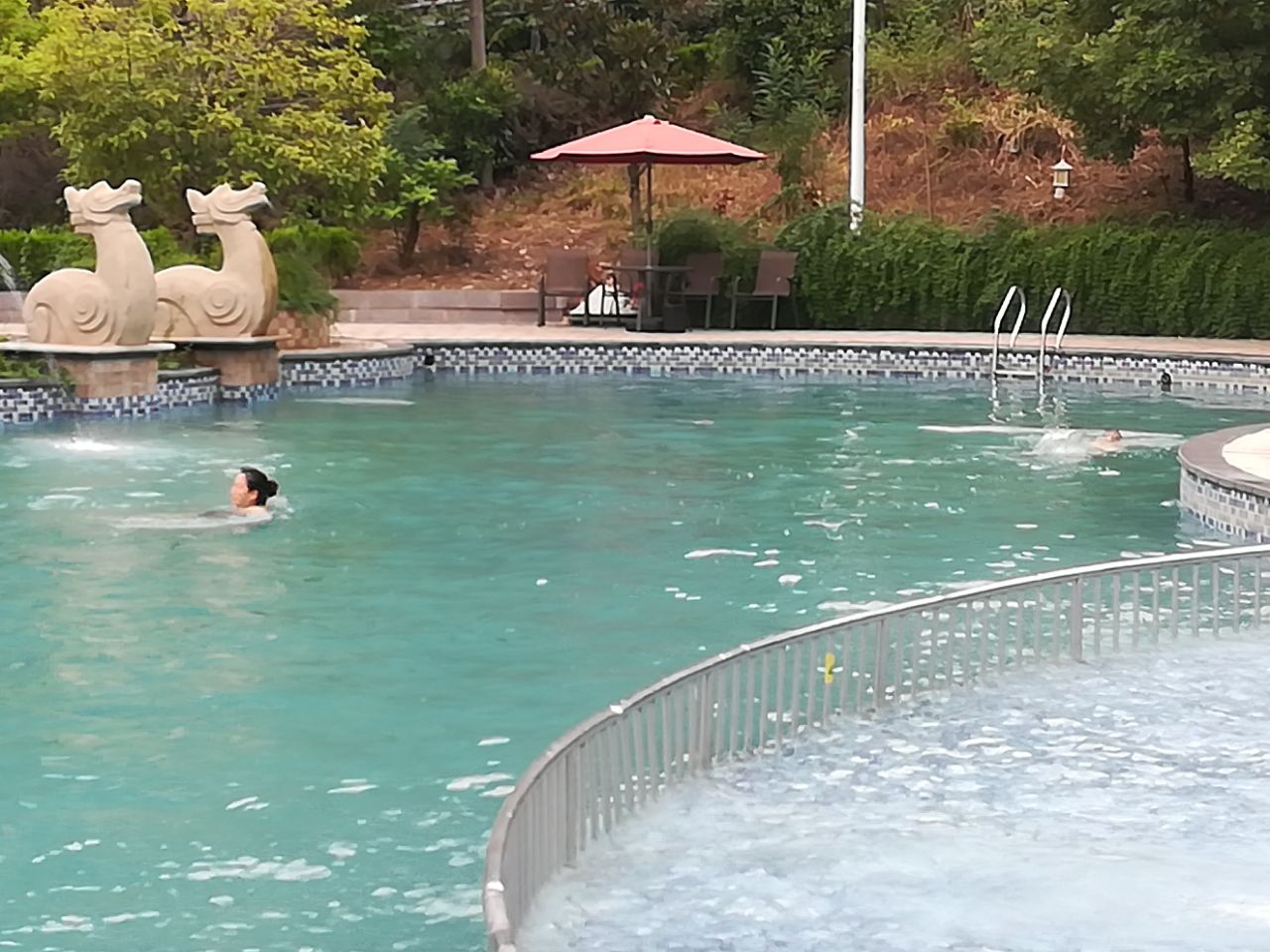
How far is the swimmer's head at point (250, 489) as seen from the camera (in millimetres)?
11664

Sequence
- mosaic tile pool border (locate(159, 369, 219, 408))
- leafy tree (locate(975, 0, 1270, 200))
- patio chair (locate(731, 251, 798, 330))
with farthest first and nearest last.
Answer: patio chair (locate(731, 251, 798, 330)) < leafy tree (locate(975, 0, 1270, 200)) < mosaic tile pool border (locate(159, 369, 219, 408))

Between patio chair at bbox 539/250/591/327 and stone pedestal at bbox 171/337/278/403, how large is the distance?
19.3 feet

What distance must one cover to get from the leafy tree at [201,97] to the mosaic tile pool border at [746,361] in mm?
3321

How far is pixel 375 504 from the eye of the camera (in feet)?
41.4

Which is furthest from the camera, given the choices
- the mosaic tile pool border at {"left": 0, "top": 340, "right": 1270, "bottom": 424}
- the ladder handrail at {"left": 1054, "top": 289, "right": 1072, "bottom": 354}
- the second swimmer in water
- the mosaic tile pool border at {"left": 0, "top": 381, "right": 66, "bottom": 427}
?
the mosaic tile pool border at {"left": 0, "top": 340, "right": 1270, "bottom": 424}

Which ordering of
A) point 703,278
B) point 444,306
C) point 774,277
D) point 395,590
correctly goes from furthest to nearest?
point 444,306 → point 703,278 → point 774,277 → point 395,590

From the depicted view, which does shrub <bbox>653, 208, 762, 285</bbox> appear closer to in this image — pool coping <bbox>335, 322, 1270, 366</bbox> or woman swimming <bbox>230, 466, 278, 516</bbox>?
pool coping <bbox>335, 322, 1270, 366</bbox>

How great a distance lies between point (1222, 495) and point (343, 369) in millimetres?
10911

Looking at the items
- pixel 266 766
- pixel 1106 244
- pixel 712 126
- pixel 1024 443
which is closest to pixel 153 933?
pixel 266 766

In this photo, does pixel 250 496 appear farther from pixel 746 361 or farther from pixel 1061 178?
pixel 1061 178

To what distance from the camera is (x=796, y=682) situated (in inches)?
247

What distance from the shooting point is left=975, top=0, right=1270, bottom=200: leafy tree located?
21.1 meters

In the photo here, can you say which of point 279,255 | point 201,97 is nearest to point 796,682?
point 279,255

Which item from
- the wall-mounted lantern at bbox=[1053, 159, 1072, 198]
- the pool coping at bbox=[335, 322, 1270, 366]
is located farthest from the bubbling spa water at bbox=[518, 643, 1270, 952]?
the wall-mounted lantern at bbox=[1053, 159, 1072, 198]
